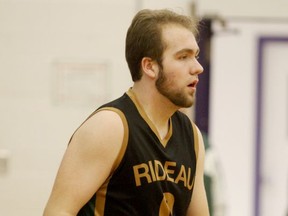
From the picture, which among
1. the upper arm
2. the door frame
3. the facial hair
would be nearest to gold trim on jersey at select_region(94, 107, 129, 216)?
the facial hair

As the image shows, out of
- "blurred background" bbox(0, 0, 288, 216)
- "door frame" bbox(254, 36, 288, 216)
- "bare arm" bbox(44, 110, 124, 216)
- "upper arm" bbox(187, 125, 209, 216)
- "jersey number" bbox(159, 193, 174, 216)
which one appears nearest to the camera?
"bare arm" bbox(44, 110, 124, 216)

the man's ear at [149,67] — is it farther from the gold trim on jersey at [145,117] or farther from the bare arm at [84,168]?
the bare arm at [84,168]

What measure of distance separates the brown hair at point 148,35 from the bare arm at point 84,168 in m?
0.25

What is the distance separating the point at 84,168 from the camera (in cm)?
190

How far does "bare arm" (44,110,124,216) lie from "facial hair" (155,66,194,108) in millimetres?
205

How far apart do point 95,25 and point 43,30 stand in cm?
28

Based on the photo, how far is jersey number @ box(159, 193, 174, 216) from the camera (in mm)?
1995

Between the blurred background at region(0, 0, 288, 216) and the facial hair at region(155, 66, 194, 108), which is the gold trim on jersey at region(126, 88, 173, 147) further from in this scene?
the blurred background at region(0, 0, 288, 216)

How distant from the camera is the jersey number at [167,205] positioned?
200 centimetres

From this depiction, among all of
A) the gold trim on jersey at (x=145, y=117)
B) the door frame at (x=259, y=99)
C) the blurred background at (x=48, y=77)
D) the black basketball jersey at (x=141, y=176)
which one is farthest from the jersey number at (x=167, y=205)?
the door frame at (x=259, y=99)

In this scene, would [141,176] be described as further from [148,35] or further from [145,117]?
[148,35]

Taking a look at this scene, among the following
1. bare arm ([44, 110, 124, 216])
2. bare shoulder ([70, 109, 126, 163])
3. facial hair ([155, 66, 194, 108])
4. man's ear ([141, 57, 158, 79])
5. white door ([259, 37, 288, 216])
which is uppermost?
man's ear ([141, 57, 158, 79])

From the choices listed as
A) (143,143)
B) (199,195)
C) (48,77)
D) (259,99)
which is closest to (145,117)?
(143,143)

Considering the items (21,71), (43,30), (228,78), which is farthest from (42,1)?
(228,78)
